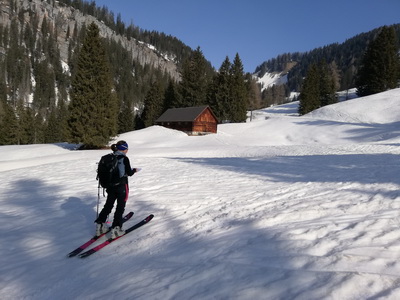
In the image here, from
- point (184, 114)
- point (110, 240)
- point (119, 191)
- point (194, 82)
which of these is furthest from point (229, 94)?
point (110, 240)

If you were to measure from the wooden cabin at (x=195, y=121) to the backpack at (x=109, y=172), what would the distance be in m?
37.1

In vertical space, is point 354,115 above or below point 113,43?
below

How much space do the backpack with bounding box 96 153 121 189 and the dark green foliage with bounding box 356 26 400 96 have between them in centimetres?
5933

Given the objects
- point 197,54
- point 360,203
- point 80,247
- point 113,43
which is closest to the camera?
point 80,247

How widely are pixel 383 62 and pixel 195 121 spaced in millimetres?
37930

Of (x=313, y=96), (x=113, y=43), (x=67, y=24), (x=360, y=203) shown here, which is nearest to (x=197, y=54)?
(x=313, y=96)

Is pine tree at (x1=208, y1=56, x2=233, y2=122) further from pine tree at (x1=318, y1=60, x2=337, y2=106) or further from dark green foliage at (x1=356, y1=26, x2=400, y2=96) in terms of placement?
dark green foliage at (x1=356, y1=26, x2=400, y2=96)

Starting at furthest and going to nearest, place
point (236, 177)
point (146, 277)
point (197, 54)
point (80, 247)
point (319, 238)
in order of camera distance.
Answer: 1. point (197, 54)
2. point (236, 177)
3. point (80, 247)
4. point (319, 238)
5. point (146, 277)

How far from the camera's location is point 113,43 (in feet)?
515

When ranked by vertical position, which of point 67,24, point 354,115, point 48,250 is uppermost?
point 67,24

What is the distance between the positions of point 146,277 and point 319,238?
2.79 m

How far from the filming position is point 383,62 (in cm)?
4988

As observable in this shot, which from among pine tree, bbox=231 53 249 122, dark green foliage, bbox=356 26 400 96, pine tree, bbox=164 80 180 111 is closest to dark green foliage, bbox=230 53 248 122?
pine tree, bbox=231 53 249 122

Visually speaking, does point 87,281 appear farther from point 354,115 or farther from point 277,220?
point 354,115
